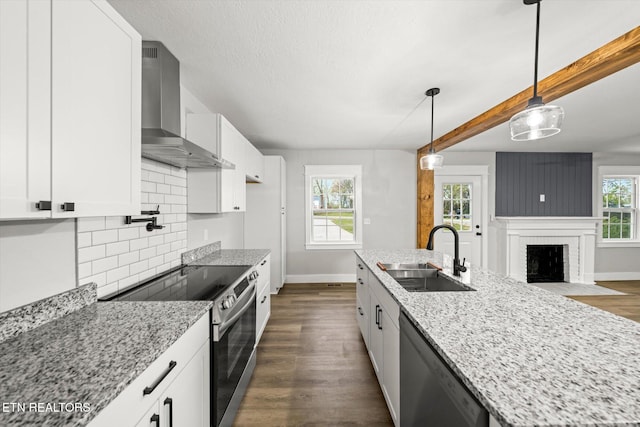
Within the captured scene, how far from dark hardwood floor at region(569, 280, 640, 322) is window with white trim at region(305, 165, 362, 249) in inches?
140

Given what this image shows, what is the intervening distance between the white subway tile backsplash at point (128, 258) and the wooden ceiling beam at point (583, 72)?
3.30 meters

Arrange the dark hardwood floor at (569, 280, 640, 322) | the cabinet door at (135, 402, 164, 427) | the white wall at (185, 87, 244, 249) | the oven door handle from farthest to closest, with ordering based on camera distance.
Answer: the dark hardwood floor at (569, 280, 640, 322)
the white wall at (185, 87, 244, 249)
the oven door handle
the cabinet door at (135, 402, 164, 427)

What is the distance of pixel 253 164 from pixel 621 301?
5.76 m

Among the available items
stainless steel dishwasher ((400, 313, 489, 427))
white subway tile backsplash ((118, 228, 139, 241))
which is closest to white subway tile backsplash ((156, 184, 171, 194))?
white subway tile backsplash ((118, 228, 139, 241))

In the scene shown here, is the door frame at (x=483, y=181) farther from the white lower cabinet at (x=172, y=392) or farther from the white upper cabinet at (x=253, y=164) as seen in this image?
the white lower cabinet at (x=172, y=392)

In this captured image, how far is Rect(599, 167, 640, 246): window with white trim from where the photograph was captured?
5.21 metres

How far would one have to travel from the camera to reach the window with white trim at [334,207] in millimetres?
4934

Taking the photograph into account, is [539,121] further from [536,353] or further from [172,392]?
[172,392]

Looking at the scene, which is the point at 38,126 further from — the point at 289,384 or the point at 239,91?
the point at 289,384

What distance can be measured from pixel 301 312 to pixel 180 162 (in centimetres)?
238

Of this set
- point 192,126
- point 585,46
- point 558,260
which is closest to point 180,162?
point 192,126

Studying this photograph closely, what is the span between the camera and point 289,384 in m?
2.12

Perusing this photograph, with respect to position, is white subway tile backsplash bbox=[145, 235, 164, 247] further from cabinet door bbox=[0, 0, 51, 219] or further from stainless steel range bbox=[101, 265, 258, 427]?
cabinet door bbox=[0, 0, 51, 219]

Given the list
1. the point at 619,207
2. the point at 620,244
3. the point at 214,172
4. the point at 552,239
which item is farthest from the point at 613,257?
the point at 214,172
